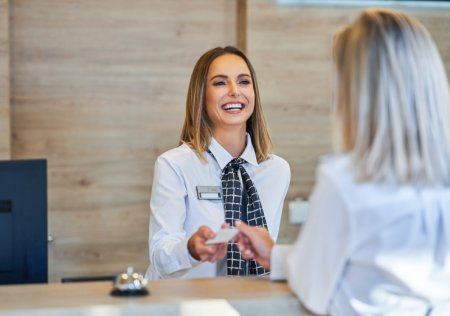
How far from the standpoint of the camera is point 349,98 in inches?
77.7

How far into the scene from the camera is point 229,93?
342 centimetres

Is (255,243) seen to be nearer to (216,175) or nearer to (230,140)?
(216,175)

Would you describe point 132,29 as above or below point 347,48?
above

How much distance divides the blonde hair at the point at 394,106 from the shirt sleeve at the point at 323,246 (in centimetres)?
9

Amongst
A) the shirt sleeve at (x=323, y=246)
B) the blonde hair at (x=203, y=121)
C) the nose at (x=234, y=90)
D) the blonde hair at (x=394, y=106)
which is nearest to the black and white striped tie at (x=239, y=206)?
the blonde hair at (x=203, y=121)

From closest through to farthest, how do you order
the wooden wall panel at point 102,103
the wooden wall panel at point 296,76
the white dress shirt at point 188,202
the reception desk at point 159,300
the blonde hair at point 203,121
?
the reception desk at point 159,300 → the white dress shirt at point 188,202 → the blonde hair at point 203,121 → the wooden wall panel at point 102,103 → the wooden wall panel at point 296,76

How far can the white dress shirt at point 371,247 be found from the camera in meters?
1.94

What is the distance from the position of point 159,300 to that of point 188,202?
1064 millimetres

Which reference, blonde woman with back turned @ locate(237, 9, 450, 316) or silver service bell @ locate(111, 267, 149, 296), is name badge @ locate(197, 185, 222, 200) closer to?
silver service bell @ locate(111, 267, 149, 296)

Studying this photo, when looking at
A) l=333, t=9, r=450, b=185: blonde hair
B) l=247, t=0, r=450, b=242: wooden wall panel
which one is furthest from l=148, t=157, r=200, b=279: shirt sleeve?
l=247, t=0, r=450, b=242: wooden wall panel

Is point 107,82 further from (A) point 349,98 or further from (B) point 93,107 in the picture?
(A) point 349,98

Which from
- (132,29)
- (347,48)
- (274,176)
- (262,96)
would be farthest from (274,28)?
(347,48)

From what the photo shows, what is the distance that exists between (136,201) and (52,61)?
2.99ft

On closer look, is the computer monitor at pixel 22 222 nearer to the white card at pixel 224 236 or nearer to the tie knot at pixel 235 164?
the white card at pixel 224 236
